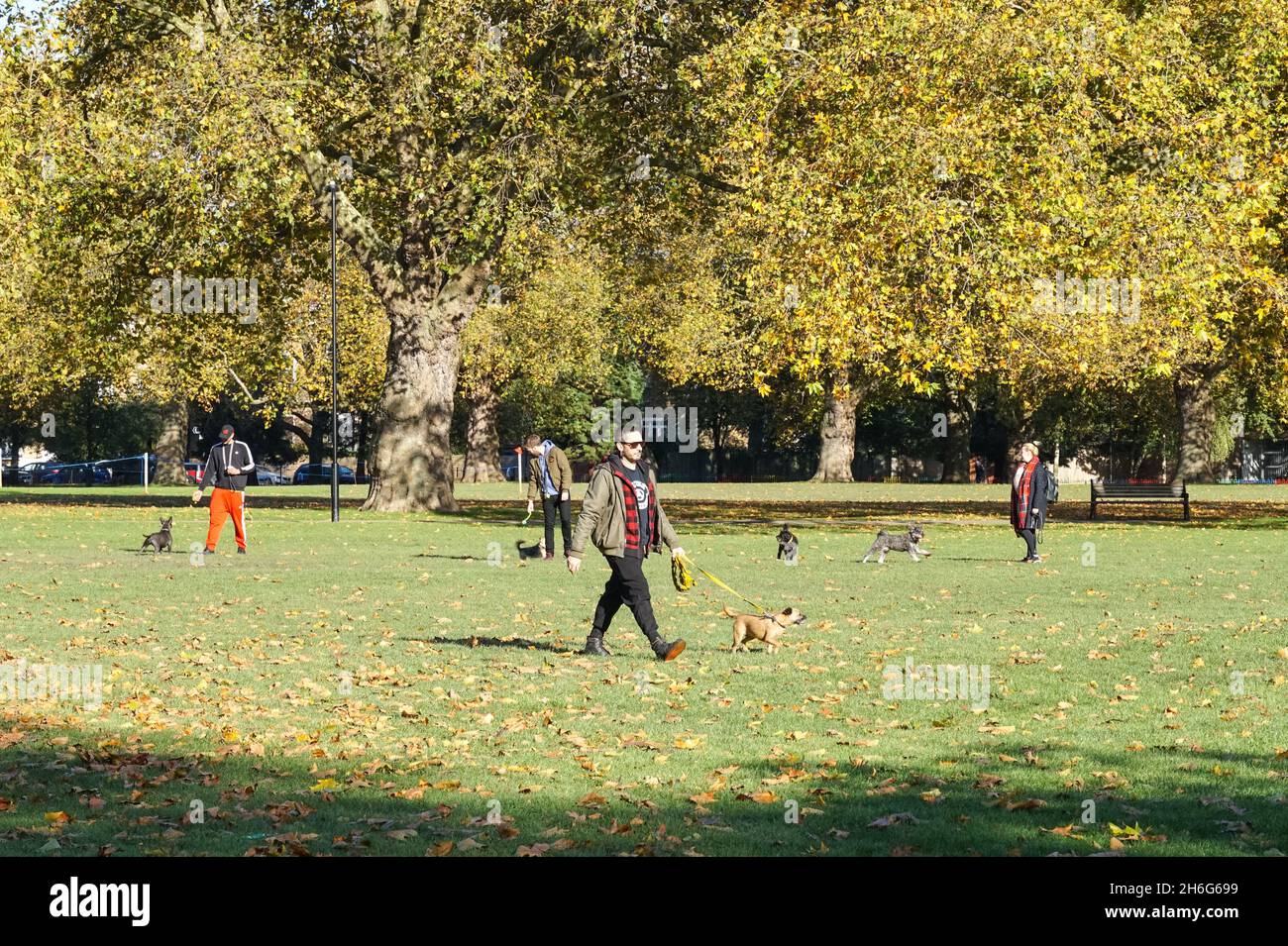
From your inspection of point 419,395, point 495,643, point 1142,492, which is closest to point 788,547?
point 495,643

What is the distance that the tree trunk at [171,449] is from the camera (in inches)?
3088

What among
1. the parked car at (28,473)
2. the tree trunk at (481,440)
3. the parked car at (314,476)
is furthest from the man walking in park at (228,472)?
the parked car at (314,476)

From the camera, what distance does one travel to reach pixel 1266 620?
56.5 ft

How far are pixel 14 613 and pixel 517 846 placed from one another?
11806 millimetres

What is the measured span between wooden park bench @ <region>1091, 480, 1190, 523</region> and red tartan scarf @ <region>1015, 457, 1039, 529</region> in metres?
14.2

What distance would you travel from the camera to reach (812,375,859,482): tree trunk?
260 ft

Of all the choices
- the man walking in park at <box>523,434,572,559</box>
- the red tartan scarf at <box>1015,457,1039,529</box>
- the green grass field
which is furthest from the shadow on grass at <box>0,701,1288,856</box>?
the red tartan scarf at <box>1015,457,1039,529</box>

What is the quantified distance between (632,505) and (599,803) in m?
5.56

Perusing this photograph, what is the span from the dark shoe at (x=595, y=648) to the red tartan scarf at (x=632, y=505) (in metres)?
1.04

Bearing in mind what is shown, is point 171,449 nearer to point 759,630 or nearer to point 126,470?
point 126,470

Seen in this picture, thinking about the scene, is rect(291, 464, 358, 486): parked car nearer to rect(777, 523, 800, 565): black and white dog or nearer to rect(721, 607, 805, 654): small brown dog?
rect(777, 523, 800, 565): black and white dog

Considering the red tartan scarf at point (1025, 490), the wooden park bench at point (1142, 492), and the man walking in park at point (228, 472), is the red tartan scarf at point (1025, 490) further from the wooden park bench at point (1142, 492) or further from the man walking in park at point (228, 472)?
the wooden park bench at point (1142, 492)

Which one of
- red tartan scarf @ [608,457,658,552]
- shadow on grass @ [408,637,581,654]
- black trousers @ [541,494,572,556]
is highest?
red tartan scarf @ [608,457,658,552]

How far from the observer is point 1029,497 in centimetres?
2550
